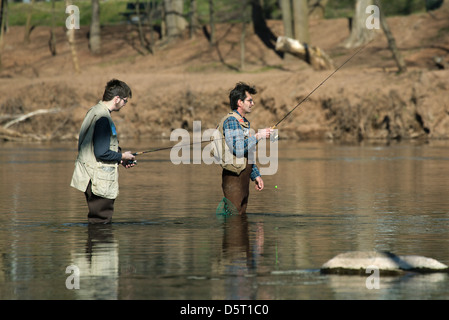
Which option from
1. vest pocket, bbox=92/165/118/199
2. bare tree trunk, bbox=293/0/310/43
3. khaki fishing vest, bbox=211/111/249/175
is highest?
bare tree trunk, bbox=293/0/310/43

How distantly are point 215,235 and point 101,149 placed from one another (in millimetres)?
1676

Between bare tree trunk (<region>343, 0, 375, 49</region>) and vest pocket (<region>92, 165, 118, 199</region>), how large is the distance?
3974 cm

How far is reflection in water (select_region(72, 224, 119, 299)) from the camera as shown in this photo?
880 cm

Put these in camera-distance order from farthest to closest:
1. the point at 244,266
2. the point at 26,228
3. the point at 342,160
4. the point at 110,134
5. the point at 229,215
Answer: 1. the point at 342,160
2. the point at 229,215
3. the point at 26,228
4. the point at 110,134
5. the point at 244,266

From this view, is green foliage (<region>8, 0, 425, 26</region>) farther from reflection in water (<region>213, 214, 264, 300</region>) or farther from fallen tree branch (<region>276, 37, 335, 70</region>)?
reflection in water (<region>213, 214, 264, 300</region>)

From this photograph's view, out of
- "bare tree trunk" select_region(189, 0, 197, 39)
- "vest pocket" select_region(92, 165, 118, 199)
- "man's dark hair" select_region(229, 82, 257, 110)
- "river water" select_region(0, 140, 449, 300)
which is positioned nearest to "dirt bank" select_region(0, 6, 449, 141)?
"bare tree trunk" select_region(189, 0, 197, 39)

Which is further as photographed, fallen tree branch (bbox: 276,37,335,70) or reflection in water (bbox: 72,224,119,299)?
fallen tree branch (bbox: 276,37,335,70)

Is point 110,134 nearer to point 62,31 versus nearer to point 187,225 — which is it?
point 187,225

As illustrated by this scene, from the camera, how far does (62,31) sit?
70.1 m

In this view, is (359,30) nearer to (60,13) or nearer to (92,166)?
(60,13)

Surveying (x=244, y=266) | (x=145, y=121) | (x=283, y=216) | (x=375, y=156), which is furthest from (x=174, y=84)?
(x=244, y=266)
